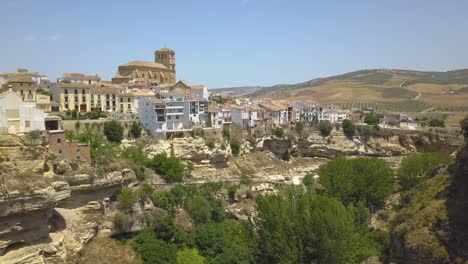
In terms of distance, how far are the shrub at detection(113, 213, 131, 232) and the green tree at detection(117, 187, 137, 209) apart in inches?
34.2

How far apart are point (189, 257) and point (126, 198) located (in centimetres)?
707

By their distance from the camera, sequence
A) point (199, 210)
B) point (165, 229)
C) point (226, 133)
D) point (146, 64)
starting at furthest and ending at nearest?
1. point (146, 64)
2. point (226, 133)
3. point (199, 210)
4. point (165, 229)

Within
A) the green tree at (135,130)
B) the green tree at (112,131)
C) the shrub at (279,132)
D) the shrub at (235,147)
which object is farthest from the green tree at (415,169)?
the green tree at (112,131)

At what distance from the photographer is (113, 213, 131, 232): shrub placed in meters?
30.0

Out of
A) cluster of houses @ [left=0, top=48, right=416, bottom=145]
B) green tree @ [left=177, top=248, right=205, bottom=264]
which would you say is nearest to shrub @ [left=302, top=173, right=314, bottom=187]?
cluster of houses @ [left=0, top=48, right=416, bottom=145]

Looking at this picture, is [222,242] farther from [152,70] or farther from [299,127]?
[152,70]

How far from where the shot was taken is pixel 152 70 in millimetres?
77188

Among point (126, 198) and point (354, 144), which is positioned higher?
point (354, 144)

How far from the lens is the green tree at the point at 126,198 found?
3097 centimetres

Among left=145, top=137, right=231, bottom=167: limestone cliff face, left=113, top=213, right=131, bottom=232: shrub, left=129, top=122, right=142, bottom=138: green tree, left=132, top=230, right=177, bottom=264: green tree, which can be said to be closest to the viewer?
left=132, top=230, right=177, bottom=264: green tree

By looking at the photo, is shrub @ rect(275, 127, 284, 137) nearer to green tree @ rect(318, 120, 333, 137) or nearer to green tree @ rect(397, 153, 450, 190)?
green tree @ rect(318, 120, 333, 137)

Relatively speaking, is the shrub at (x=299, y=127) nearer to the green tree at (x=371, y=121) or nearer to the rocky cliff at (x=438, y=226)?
the green tree at (x=371, y=121)

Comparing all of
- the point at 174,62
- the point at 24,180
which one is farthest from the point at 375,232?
the point at 174,62

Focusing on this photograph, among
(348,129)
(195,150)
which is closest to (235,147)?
(195,150)
